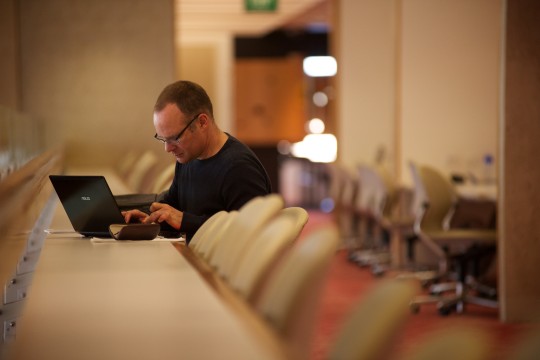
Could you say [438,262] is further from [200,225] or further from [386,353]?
[386,353]

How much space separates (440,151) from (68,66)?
13.4ft

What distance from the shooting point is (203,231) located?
3.95 meters

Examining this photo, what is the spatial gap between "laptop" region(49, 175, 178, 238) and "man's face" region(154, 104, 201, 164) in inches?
12.8

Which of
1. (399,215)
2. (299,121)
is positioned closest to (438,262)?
(399,215)

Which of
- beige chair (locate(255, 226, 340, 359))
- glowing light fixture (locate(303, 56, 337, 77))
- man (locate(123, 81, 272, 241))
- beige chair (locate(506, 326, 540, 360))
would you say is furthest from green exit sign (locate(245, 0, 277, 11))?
beige chair (locate(506, 326, 540, 360))

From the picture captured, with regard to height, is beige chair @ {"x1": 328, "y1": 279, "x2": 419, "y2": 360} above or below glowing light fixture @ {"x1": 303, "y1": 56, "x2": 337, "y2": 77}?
below

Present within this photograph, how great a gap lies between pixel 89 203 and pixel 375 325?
256cm

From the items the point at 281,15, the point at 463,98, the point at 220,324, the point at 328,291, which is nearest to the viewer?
the point at 220,324

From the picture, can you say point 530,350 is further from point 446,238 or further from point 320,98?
point 320,98

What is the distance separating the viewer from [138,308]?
2475 millimetres

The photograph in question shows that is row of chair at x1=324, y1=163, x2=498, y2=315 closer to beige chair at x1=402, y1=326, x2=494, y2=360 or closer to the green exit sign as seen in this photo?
the green exit sign

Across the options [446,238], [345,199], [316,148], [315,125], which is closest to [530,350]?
[446,238]

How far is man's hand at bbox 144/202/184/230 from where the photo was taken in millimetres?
4043

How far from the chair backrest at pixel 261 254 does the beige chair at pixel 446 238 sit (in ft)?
14.5
